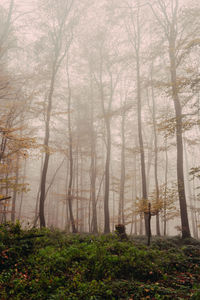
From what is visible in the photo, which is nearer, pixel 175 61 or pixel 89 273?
pixel 89 273

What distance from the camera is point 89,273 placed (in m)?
4.65

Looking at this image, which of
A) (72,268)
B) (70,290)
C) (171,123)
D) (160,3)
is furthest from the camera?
(160,3)

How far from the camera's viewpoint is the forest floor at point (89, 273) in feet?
12.5

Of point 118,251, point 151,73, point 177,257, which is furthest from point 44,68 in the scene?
point 177,257

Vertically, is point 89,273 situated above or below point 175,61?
below

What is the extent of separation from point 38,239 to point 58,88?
14133 millimetres

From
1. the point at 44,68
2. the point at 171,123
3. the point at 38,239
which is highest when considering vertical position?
the point at 44,68

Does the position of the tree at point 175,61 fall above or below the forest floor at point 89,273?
above

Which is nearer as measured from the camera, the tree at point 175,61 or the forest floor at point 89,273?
the forest floor at point 89,273

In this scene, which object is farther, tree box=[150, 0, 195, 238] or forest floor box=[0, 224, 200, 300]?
tree box=[150, 0, 195, 238]

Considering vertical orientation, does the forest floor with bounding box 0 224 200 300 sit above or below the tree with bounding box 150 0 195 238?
below

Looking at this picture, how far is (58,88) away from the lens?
17250 mm

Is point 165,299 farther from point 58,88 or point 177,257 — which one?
point 58,88

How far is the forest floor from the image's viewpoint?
3797mm
